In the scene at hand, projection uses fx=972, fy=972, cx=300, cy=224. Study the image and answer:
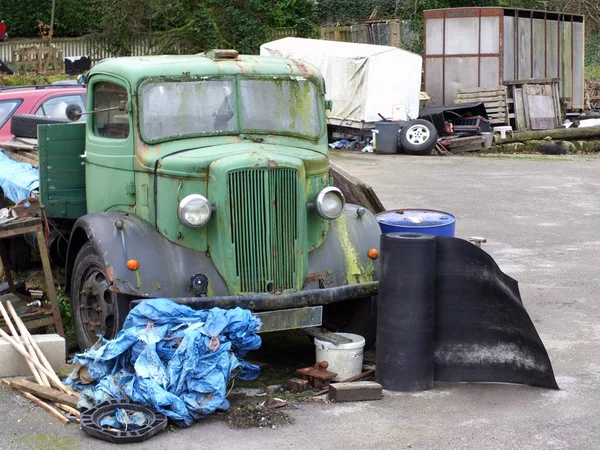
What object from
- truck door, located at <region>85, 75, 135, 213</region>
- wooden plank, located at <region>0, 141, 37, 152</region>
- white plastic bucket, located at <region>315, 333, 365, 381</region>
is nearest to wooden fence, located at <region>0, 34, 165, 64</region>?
wooden plank, located at <region>0, 141, 37, 152</region>

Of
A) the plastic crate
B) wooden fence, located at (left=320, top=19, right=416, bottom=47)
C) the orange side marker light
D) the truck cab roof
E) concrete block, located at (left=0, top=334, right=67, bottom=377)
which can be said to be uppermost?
wooden fence, located at (left=320, top=19, right=416, bottom=47)

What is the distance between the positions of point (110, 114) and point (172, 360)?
2.62 meters

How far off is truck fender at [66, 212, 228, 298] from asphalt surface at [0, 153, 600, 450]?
42.8 inches

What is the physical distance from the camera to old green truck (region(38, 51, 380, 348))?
23.0 ft

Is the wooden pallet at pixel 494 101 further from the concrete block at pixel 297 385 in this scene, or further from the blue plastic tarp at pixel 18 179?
the concrete block at pixel 297 385

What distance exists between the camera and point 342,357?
23.2ft

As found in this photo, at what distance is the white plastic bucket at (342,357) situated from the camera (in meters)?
7.06

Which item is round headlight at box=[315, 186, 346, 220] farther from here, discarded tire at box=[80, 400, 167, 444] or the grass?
the grass

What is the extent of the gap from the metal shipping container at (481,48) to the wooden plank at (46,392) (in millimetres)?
20978

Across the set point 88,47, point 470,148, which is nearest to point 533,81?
point 470,148

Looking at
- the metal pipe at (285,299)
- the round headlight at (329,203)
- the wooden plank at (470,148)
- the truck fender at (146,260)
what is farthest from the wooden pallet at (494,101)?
the truck fender at (146,260)

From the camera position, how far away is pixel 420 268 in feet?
22.3

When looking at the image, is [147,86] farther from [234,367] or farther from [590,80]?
[590,80]

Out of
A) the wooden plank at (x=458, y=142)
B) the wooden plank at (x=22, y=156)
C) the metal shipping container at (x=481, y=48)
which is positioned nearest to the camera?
the wooden plank at (x=22, y=156)
